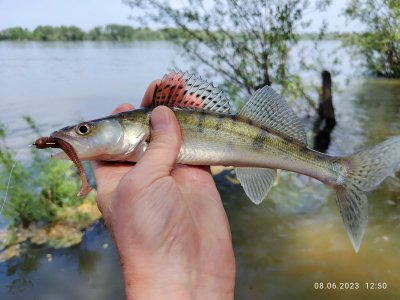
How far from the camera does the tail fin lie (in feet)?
10.7

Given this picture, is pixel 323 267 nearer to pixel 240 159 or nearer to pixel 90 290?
pixel 90 290

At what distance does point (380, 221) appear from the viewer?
8.30 m

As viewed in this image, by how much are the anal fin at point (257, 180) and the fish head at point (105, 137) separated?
0.94 meters

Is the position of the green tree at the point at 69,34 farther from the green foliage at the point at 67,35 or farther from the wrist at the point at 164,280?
the wrist at the point at 164,280

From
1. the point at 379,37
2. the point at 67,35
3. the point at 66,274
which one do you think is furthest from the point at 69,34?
the point at 66,274

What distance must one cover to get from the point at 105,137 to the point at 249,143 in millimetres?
1171

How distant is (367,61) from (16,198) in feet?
80.2

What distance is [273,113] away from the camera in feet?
11.4

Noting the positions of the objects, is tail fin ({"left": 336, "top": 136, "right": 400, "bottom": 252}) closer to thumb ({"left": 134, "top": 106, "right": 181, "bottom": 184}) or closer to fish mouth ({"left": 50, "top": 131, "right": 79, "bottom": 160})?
thumb ({"left": 134, "top": 106, "right": 181, "bottom": 184})

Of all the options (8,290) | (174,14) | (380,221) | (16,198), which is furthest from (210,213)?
(174,14)

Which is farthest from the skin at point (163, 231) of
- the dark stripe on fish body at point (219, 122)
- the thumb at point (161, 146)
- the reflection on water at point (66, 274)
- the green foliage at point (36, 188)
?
the green foliage at point (36, 188)

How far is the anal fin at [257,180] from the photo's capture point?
3498 millimetres

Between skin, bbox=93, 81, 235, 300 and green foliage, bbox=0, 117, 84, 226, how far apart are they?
4.97 m
